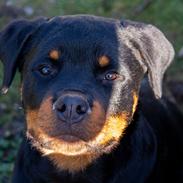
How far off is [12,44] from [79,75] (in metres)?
0.58

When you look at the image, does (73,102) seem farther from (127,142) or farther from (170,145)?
(170,145)

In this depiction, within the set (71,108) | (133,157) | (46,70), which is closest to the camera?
(71,108)

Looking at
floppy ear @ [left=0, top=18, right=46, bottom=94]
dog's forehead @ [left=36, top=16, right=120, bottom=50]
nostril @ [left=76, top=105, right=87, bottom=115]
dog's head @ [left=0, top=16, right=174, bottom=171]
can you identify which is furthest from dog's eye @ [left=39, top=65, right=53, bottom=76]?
nostril @ [left=76, top=105, right=87, bottom=115]

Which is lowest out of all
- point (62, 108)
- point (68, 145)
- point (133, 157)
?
point (133, 157)

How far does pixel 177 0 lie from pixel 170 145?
10.4 ft

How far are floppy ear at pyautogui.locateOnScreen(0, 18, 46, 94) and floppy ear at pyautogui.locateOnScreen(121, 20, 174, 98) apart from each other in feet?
1.98

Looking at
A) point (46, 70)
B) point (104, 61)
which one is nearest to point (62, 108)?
point (46, 70)

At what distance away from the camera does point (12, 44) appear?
4.57m

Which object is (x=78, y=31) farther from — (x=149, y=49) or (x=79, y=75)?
(x=149, y=49)

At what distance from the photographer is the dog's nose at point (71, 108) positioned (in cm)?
408

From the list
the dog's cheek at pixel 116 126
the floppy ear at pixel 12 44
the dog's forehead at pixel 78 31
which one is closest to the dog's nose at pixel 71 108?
the dog's cheek at pixel 116 126

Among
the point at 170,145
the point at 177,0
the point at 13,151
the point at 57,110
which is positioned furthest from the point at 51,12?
the point at 57,110

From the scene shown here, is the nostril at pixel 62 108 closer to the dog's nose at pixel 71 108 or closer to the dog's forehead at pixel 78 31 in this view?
the dog's nose at pixel 71 108

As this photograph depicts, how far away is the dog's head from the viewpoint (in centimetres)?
419
